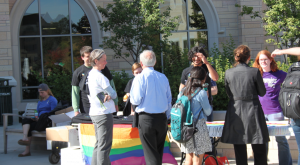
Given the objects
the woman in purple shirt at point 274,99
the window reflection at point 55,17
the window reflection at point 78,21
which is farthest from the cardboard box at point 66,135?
the window reflection at point 55,17

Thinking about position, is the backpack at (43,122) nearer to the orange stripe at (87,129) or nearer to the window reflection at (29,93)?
the orange stripe at (87,129)

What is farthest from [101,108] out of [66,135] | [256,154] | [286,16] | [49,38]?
[49,38]

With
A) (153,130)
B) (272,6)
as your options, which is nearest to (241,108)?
(153,130)

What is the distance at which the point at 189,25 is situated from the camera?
41.0 feet

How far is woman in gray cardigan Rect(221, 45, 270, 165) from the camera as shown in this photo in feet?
11.8

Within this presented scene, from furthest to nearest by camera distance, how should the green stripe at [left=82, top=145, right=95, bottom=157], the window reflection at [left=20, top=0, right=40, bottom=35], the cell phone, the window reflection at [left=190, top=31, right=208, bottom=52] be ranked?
the window reflection at [left=190, top=31, right=208, bottom=52] → the window reflection at [left=20, top=0, right=40, bottom=35] → the green stripe at [left=82, top=145, right=95, bottom=157] → the cell phone

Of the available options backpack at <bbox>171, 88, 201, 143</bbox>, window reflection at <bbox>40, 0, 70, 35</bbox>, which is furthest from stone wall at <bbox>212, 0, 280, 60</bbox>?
backpack at <bbox>171, 88, 201, 143</bbox>

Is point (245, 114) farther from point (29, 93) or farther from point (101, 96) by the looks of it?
point (29, 93)

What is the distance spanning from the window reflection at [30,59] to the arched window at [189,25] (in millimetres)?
5393

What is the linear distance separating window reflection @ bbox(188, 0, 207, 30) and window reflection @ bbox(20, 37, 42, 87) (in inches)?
242

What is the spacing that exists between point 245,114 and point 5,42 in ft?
30.1

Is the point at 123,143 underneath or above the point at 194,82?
underneath

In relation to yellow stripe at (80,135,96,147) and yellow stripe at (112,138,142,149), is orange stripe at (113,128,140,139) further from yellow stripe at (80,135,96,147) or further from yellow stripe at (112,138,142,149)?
yellow stripe at (80,135,96,147)

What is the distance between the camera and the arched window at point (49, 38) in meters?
11.5
